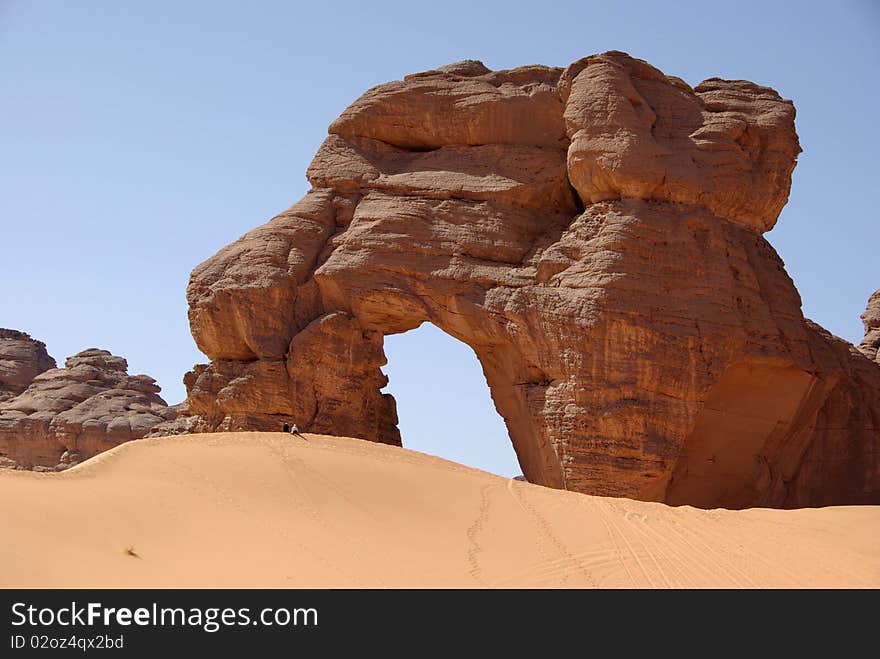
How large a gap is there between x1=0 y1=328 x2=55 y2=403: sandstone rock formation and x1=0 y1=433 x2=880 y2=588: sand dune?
2949 cm

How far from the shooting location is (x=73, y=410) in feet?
126

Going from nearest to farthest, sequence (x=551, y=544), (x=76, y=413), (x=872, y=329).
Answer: (x=551, y=544), (x=872, y=329), (x=76, y=413)

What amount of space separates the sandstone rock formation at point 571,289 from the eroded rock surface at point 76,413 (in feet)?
37.3

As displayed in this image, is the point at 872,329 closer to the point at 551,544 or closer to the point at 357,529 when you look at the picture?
the point at 551,544

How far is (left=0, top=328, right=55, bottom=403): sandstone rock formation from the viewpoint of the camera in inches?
1708

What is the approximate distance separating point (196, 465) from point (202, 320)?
1185 cm

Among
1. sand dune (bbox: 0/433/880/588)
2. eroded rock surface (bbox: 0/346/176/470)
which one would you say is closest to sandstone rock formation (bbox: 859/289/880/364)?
sand dune (bbox: 0/433/880/588)

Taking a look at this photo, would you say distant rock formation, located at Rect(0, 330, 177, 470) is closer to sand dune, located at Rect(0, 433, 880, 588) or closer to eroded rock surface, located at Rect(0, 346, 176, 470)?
eroded rock surface, located at Rect(0, 346, 176, 470)

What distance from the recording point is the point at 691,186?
2406 cm

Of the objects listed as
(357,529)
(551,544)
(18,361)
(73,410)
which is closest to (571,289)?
(551,544)

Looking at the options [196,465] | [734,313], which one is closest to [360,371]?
[734,313]

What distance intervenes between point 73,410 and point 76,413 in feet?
1.35
